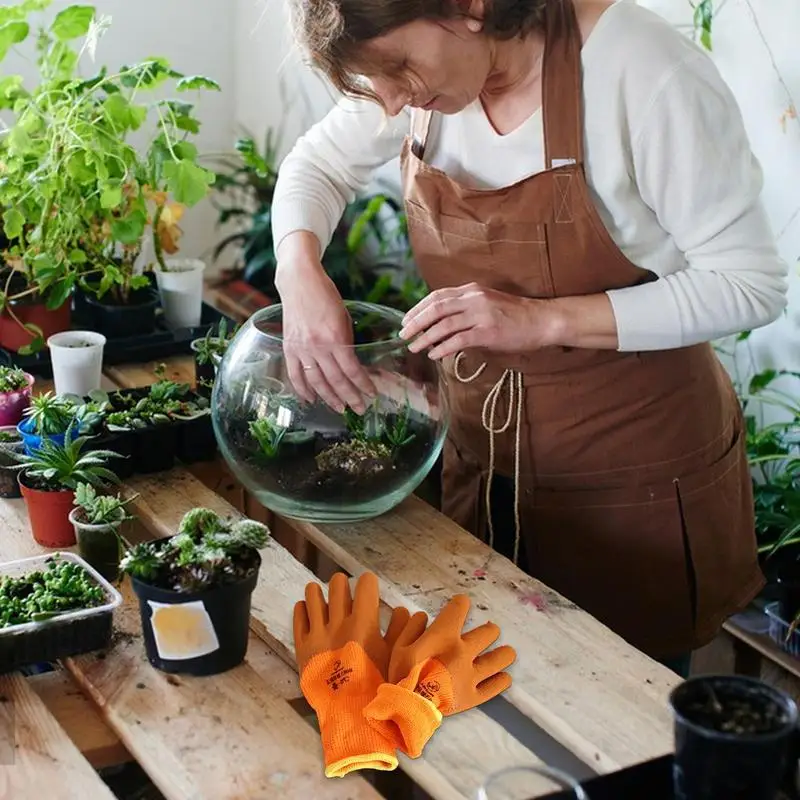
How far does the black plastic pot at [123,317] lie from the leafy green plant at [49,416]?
554 millimetres

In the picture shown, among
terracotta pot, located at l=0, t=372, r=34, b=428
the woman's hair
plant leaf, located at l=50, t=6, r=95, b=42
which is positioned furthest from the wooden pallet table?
plant leaf, located at l=50, t=6, r=95, b=42

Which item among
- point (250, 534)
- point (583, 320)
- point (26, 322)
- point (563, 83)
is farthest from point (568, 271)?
point (26, 322)

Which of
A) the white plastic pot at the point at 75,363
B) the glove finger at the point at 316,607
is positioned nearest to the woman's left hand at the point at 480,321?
the glove finger at the point at 316,607

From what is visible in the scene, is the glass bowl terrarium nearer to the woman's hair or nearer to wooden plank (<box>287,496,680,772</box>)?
wooden plank (<box>287,496,680,772</box>)

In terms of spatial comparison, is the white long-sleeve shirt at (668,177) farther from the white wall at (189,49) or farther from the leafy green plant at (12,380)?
the white wall at (189,49)

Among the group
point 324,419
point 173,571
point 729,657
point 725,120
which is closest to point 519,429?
point 324,419

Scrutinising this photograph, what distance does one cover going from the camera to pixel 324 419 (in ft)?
5.19

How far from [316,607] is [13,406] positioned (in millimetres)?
699

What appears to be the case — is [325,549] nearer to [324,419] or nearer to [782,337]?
[324,419]

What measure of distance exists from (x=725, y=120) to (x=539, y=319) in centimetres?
31

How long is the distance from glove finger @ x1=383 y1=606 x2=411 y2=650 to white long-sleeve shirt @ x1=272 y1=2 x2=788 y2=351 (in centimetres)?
43

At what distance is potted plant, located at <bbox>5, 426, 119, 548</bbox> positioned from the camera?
1581 millimetres

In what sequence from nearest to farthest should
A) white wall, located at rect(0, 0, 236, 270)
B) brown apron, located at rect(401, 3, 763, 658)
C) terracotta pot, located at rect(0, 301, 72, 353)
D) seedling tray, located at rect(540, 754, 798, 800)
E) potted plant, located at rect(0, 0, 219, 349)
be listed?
1. seedling tray, located at rect(540, 754, 798, 800)
2. brown apron, located at rect(401, 3, 763, 658)
3. potted plant, located at rect(0, 0, 219, 349)
4. terracotta pot, located at rect(0, 301, 72, 353)
5. white wall, located at rect(0, 0, 236, 270)

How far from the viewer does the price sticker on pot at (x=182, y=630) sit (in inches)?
50.8
